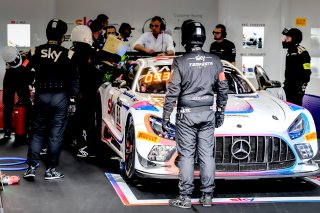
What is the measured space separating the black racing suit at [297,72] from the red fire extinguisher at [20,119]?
15.1 feet

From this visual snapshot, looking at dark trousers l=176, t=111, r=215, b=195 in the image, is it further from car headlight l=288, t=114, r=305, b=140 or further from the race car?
car headlight l=288, t=114, r=305, b=140

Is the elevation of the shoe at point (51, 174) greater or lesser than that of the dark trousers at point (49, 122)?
lesser

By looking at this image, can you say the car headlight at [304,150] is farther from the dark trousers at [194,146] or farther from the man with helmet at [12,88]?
the man with helmet at [12,88]

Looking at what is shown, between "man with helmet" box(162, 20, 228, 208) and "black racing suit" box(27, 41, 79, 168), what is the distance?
1.69 meters

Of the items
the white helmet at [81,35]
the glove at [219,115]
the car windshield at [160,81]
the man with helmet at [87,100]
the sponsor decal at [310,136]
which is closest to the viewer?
the glove at [219,115]

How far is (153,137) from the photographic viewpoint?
7.30m

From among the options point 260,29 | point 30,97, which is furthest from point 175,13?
point 30,97

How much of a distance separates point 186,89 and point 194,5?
30.7 ft

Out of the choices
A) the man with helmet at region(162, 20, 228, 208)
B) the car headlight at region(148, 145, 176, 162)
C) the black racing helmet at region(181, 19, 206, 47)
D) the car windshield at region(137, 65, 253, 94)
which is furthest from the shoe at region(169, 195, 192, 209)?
the car windshield at region(137, 65, 253, 94)

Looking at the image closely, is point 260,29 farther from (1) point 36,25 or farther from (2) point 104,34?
(1) point 36,25

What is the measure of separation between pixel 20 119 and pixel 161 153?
15.1 feet

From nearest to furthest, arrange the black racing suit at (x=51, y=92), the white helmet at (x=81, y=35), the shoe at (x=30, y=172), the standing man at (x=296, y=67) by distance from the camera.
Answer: the black racing suit at (x=51, y=92) < the shoe at (x=30, y=172) < the white helmet at (x=81, y=35) < the standing man at (x=296, y=67)

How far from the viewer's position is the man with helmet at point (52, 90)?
25.9 feet

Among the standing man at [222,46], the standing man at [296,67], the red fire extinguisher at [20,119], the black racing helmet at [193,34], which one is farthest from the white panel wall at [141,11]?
the black racing helmet at [193,34]
